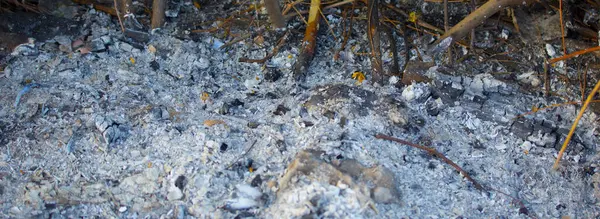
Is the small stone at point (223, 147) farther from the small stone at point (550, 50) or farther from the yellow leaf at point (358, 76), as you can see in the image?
the small stone at point (550, 50)

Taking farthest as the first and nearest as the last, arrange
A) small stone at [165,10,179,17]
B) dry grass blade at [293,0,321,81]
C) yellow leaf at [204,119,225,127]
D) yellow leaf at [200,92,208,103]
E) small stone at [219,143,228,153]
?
1. small stone at [165,10,179,17]
2. dry grass blade at [293,0,321,81]
3. yellow leaf at [200,92,208,103]
4. yellow leaf at [204,119,225,127]
5. small stone at [219,143,228,153]

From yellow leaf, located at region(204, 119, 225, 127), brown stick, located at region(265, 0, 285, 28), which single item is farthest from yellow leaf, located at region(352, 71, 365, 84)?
yellow leaf, located at region(204, 119, 225, 127)

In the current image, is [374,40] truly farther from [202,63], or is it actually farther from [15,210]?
[15,210]

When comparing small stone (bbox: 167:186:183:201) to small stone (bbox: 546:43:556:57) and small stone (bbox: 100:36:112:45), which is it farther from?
small stone (bbox: 546:43:556:57)

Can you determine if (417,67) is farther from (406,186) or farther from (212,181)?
(212,181)

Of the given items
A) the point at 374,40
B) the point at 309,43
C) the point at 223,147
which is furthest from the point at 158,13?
the point at 374,40

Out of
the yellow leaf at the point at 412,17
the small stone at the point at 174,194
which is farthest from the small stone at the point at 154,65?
the yellow leaf at the point at 412,17
